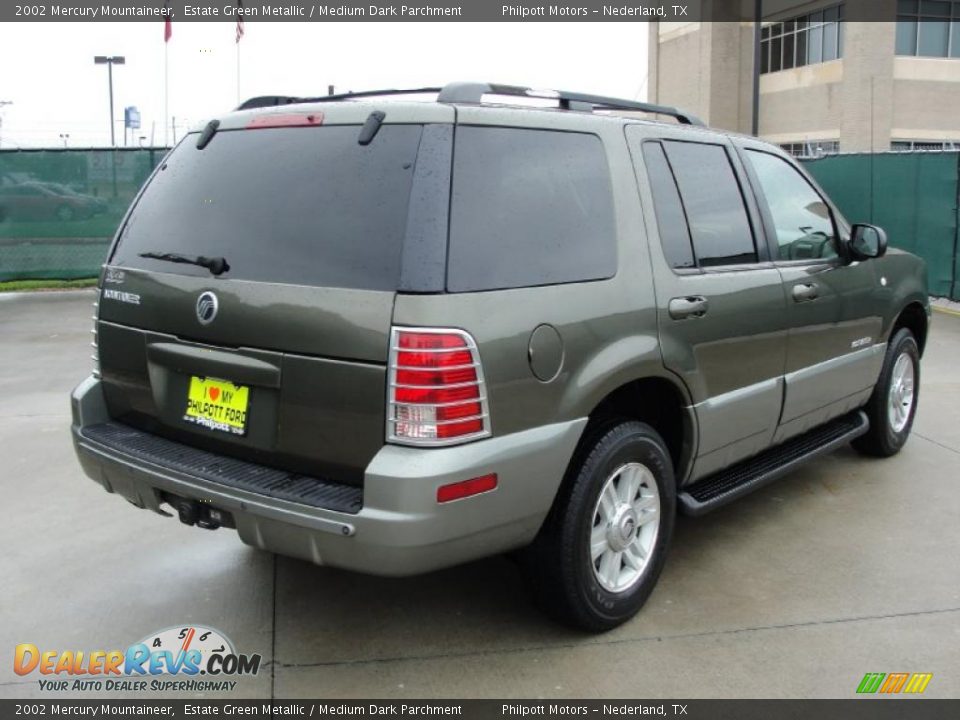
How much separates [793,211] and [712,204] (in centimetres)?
88

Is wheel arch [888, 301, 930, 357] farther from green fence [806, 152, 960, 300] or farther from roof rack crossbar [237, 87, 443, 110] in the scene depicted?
green fence [806, 152, 960, 300]

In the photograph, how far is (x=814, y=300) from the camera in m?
4.68

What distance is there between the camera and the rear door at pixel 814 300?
4.57 m

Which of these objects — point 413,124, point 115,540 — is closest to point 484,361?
point 413,124

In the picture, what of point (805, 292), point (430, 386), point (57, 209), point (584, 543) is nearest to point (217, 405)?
point (430, 386)

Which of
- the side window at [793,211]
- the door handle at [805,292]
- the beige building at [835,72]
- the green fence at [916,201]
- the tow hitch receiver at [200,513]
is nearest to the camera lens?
the tow hitch receiver at [200,513]

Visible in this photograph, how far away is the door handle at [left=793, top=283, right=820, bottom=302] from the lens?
4.53 metres

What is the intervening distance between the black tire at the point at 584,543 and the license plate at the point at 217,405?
114 centimetres

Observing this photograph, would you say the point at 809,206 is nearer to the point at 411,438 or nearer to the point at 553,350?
the point at 553,350

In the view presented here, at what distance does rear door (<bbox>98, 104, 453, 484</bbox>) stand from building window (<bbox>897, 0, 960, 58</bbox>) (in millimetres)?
34541

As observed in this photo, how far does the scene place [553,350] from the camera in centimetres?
318

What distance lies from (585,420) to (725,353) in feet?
3.43

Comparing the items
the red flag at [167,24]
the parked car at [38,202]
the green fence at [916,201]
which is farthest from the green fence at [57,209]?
the green fence at [916,201]

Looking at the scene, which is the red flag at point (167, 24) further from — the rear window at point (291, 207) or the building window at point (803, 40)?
the building window at point (803, 40)
